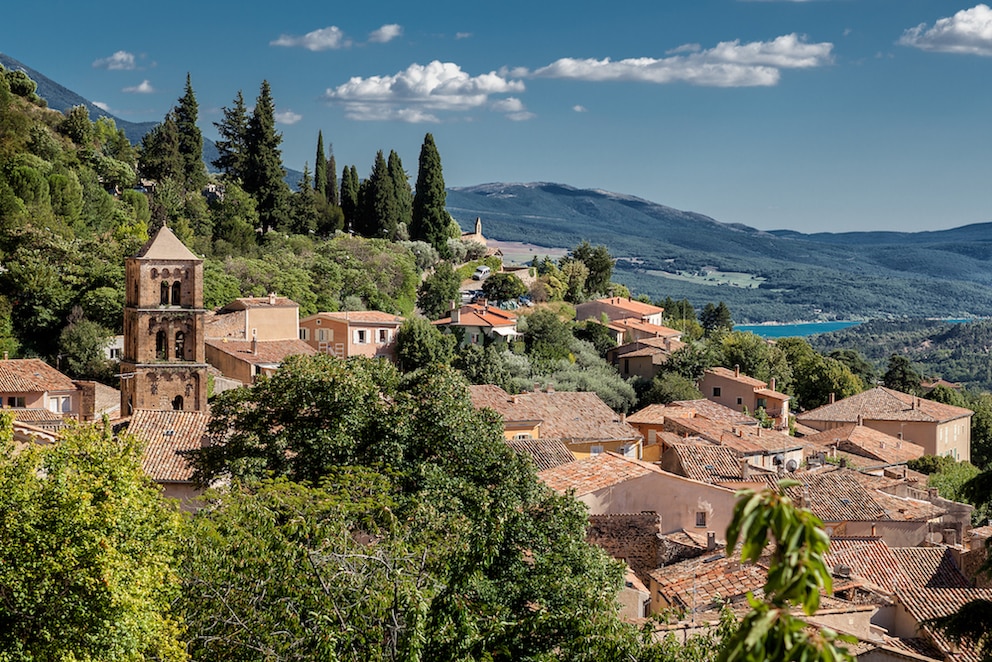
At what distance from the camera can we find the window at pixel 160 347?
3847 centimetres

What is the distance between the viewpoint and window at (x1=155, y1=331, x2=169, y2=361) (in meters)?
38.5

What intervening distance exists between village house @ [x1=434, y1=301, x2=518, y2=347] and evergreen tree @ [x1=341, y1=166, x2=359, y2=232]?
14.1 meters

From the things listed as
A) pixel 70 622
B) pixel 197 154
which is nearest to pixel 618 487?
pixel 70 622

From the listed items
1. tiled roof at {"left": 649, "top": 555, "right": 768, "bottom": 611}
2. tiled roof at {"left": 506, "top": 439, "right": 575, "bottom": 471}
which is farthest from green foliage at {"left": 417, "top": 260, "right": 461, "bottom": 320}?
tiled roof at {"left": 649, "top": 555, "right": 768, "bottom": 611}

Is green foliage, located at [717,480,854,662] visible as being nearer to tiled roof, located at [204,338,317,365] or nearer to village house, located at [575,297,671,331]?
tiled roof, located at [204,338,317,365]

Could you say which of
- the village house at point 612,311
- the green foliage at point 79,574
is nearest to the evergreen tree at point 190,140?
the village house at point 612,311

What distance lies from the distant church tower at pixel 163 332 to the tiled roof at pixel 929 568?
73.4 ft

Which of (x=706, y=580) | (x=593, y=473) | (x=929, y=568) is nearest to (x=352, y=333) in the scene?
(x=593, y=473)

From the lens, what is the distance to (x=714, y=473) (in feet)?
105

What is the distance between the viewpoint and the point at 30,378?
133ft

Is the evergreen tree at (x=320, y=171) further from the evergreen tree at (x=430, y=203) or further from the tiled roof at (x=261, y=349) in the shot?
the tiled roof at (x=261, y=349)

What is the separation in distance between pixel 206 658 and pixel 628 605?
328 inches

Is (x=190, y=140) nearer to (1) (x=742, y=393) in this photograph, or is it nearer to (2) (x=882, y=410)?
(1) (x=742, y=393)

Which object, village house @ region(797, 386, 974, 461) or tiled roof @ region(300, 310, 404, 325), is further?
village house @ region(797, 386, 974, 461)
